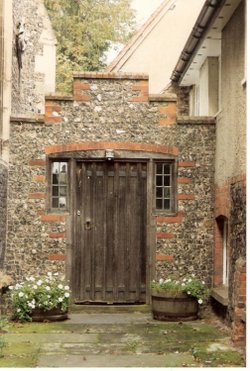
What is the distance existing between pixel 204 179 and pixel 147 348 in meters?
3.91

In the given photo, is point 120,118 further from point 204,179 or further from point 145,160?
point 204,179

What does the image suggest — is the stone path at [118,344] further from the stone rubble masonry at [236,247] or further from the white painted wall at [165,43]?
the white painted wall at [165,43]

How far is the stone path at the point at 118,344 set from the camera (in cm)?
718

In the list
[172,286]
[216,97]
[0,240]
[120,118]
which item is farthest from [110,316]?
[216,97]

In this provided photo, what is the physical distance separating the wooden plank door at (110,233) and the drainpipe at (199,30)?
228 centimetres

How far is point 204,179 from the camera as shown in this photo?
11000 mm

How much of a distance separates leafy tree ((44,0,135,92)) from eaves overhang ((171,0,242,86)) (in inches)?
416

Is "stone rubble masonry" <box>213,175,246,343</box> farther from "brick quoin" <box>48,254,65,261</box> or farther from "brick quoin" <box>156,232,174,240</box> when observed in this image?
"brick quoin" <box>48,254,65,261</box>

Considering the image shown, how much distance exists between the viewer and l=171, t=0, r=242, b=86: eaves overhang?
351 inches

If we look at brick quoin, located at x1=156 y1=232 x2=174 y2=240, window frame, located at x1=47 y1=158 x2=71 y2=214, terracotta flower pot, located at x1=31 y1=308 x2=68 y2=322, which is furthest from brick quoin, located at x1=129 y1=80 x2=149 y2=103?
terracotta flower pot, located at x1=31 y1=308 x2=68 y2=322

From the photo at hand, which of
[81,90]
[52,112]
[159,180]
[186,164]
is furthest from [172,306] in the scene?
[81,90]

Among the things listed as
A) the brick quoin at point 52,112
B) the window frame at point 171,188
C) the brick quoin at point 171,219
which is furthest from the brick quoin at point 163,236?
the brick quoin at point 52,112

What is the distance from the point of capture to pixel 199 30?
1002cm

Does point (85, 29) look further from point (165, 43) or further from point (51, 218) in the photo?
point (51, 218)
